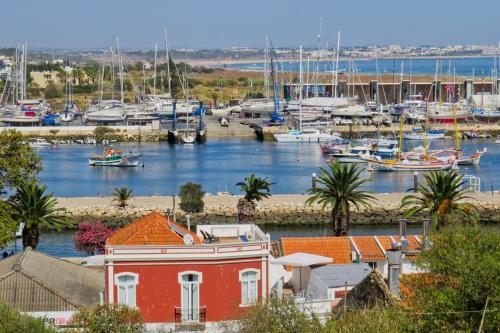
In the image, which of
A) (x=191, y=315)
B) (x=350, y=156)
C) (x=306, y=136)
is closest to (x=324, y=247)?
(x=191, y=315)

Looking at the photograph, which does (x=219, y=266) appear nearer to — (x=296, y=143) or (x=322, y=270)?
(x=322, y=270)

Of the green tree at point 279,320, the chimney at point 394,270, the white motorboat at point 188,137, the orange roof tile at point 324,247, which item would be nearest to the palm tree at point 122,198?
the orange roof tile at point 324,247

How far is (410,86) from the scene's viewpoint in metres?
130

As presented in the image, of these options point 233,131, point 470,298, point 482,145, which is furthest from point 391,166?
point 470,298

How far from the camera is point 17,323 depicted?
62.5 ft

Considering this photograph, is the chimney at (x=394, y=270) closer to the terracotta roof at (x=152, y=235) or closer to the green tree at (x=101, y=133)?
the terracotta roof at (x=152, y=235)

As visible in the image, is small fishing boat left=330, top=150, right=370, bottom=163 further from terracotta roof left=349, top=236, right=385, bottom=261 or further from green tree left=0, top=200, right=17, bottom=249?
green tree left=0, top=200, right=17, bottom=249

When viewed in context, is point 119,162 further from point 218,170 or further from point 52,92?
point 52,92

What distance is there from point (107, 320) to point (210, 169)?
186ft

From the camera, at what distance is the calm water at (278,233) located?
4153 cm

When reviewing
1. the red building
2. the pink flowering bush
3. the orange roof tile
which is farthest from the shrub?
the red building

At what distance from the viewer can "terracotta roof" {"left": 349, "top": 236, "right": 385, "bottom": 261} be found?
28125 mm

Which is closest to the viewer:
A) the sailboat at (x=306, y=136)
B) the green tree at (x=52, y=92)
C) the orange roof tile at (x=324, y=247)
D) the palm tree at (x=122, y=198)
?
the orange roof tile at (x=324, y=247)

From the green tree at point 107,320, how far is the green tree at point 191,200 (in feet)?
99.2
